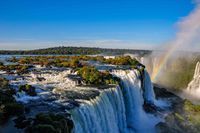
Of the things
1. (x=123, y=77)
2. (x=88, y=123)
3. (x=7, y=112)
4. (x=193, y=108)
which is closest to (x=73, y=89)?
(x=88, y=123)

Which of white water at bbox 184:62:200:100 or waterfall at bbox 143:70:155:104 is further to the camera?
white water at bbox 184:62:200:100

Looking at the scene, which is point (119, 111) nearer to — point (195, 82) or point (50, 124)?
point (50, 124)

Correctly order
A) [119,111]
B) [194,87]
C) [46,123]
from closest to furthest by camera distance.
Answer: [46,123], [119,111], [194,87]

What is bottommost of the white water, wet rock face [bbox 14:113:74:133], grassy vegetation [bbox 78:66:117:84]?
the white water

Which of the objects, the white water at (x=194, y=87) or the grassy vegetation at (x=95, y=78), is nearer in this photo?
the grassy vegetation at (x=95, y=78)

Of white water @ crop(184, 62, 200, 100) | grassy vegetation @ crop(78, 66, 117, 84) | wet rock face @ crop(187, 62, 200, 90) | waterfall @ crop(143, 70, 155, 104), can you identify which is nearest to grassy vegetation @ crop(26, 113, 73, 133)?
grassy vegetation @ crop(78, 66, 117, 84)

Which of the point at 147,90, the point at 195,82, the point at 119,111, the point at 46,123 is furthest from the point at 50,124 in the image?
the point at 195,82

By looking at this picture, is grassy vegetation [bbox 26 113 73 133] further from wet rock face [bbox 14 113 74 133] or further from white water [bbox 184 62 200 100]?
white water [bbox 184 62 200 100]

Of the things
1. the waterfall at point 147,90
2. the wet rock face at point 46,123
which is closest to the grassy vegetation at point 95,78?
the wet rock face at point 46,123

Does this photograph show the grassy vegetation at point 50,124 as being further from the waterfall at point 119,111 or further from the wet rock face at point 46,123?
the waterfall at point 119,111
